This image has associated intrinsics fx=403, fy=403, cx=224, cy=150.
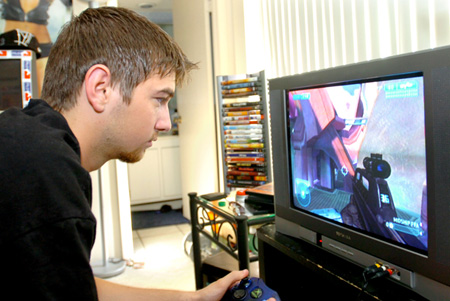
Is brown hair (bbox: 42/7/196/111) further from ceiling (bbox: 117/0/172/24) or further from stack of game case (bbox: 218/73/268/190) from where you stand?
ceiling (bbox: 117/0/172/24)

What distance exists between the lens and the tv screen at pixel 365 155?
3.15 ft

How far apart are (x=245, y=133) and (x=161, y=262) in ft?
4.60

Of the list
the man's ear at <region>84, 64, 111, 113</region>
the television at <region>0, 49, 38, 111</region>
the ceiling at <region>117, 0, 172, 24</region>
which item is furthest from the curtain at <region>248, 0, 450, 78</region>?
the ceiling at <region>117, 0, 172, 24</region>

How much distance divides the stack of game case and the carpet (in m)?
1.90

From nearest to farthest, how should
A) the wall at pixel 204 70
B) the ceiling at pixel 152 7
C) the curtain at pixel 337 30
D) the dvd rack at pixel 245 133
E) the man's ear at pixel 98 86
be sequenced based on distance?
the man's ear at pixel 98 86, the curtain at pixel 337 30, the dvd rack at pixel 245 133, the wall at pixel 204 70, the ceiling at pixel 152 7

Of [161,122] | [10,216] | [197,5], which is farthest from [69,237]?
[197,5]

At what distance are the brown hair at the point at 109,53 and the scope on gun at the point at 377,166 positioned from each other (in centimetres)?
56

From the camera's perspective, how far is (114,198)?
3207 millimetres

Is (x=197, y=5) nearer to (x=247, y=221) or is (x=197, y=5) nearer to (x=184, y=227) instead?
(x=184, y=227)

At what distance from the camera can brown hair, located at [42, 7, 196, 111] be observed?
0.82 meters

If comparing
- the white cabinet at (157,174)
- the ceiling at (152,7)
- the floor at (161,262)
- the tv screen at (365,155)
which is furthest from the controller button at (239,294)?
the ceiling at (152,7)

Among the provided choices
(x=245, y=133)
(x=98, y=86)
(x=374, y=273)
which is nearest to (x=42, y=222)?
(x=98, y=86)

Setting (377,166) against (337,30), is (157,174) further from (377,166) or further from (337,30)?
(377,166)

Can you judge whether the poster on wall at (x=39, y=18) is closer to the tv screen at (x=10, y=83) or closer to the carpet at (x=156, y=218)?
the tv screen at (x=10, y=83)
